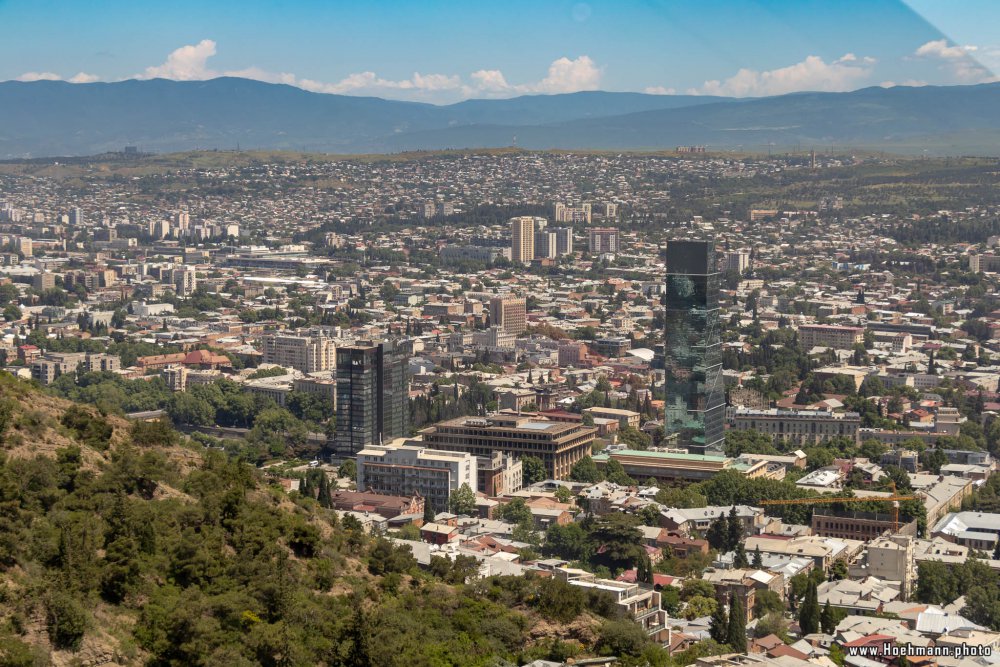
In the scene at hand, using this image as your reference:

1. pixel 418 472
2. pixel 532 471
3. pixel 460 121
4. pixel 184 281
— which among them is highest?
pixel 460 121

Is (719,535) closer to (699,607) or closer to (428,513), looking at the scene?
(699,607)

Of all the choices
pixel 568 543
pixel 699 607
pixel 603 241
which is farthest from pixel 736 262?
pixel 699 607

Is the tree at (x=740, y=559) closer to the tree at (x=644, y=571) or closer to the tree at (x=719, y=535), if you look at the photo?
the tree at (x=719, y=535)

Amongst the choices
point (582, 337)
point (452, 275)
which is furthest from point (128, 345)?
point (452, 275)

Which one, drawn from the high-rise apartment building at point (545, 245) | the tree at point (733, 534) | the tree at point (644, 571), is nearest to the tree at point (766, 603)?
the tree at point (644, 571)

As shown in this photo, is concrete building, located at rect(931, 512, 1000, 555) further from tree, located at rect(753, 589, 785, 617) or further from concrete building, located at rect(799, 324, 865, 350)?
concrete building, located at rect(799, 324, 865, 350)

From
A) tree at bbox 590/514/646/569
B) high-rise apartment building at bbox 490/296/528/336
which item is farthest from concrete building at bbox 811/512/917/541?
high-rise apartment building at bbox 490/296/528/336
